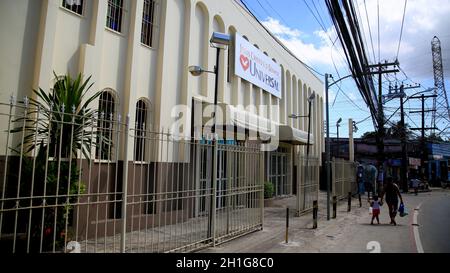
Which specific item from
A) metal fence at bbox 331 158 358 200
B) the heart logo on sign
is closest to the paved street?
metal fence at bbox 331 158 358 200

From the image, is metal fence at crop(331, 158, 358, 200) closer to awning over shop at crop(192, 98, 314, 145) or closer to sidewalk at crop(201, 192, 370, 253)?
awning over shop at crop(192, 98, 314, 145)

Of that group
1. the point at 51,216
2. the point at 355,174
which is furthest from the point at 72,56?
the point at 355,174

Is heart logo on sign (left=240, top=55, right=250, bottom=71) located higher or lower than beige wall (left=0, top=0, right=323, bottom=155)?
higher

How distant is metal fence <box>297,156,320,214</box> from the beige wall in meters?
3.76

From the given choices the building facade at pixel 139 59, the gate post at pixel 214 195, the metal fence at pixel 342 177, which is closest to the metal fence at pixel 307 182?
the building facade at pixel 139 59

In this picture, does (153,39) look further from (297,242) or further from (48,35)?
(297,242)

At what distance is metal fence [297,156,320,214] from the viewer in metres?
13.4

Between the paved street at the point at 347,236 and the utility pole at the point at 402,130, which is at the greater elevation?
the utility pole at the point at 402,130

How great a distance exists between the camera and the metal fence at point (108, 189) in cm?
562

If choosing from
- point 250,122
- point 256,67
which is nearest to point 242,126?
point 250,122

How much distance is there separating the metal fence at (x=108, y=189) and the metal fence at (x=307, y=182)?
3.68 meters

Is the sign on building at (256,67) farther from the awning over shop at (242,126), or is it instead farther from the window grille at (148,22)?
the window grille at (148,22)

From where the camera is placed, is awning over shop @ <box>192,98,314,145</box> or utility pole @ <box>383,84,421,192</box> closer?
awning over shop @ <box>192,98,314,145</box>

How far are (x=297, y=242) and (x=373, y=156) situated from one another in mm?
37926
